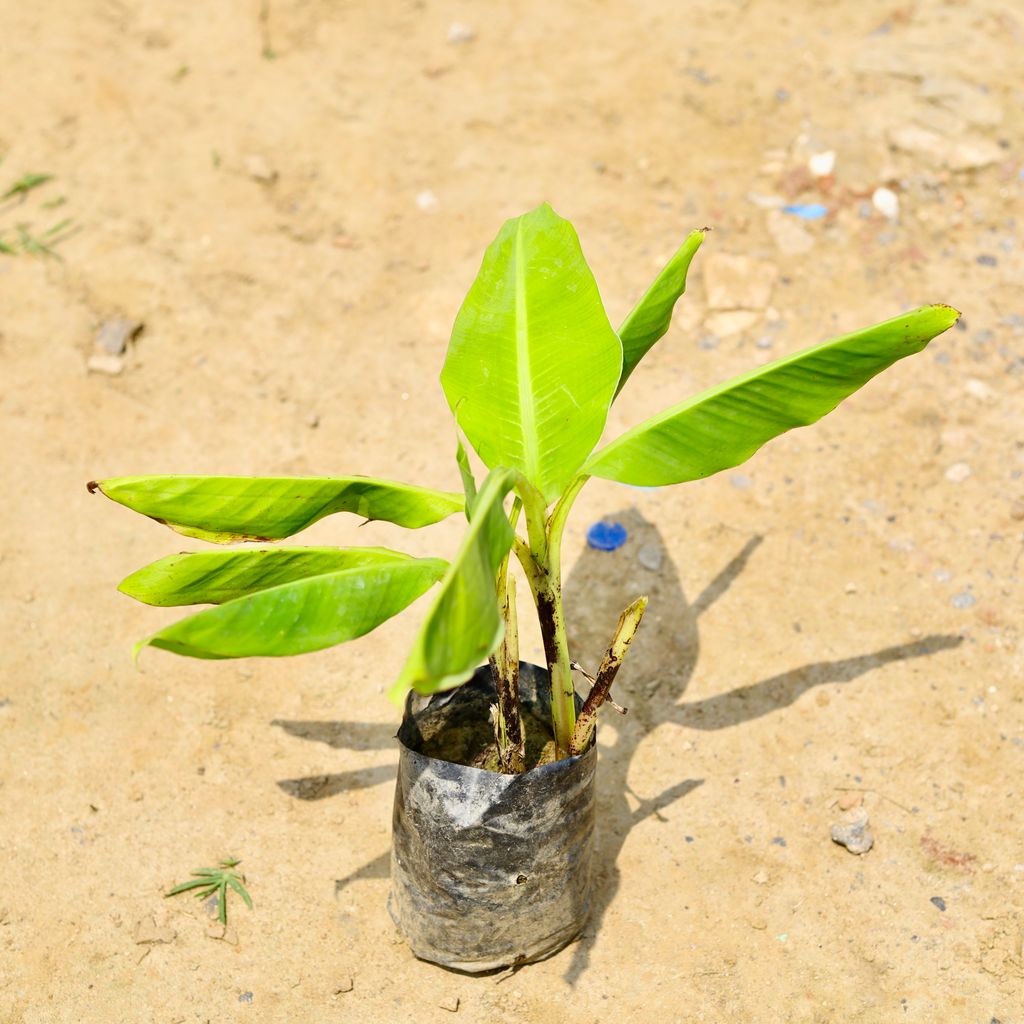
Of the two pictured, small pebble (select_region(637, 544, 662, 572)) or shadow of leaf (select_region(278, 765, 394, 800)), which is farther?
small pebble (select_region(637, 544, 662, 572))

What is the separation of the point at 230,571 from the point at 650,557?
161 cm

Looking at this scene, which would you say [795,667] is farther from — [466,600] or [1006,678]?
[466,600]

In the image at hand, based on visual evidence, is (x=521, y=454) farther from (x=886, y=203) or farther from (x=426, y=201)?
(x=886, y=203)

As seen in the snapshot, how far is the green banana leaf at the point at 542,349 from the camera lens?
205 cm

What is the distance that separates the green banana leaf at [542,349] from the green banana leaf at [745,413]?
87 mm

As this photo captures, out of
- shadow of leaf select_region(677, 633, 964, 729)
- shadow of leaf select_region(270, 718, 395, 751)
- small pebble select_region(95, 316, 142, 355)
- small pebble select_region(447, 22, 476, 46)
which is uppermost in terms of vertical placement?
small pebble select_region(447, 22, 476, 46)

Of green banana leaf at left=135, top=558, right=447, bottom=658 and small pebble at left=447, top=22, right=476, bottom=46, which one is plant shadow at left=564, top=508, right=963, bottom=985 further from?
small pebble at left=447, top=22, right=476, bottom=46

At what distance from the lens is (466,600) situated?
1530 millimetres

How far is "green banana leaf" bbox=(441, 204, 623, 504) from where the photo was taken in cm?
205

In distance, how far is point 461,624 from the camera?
59.8 inches

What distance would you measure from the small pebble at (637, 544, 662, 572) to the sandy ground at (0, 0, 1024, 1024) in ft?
0.19

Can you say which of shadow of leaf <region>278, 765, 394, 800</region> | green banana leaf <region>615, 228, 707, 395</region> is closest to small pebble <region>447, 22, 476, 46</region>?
green banana leaf <region>615, 228, 707, 395</region>

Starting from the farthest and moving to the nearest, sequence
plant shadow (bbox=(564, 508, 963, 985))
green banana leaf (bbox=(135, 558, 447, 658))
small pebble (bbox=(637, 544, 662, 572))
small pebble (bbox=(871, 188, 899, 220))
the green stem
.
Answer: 1. small pebble (bbox=(871, 188, 899, 220))
2. small pebble (bbox=(637, 544, 662, 572))
3. plant shadow (bbox=(564, 508, 963, 985))
4. the green stem
5. green banana leaf (bbox=(135, 558, 447, 658))

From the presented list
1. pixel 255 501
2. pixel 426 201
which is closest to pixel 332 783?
pixel 255 501
